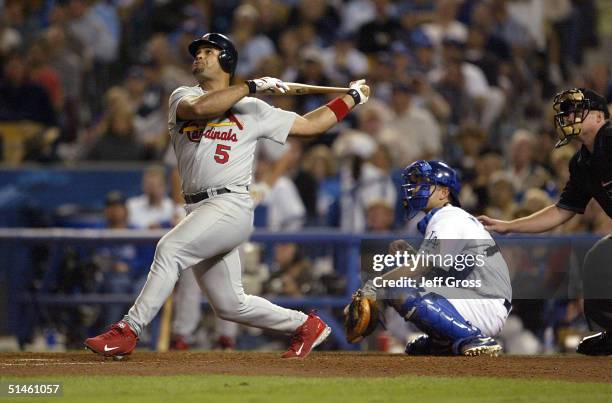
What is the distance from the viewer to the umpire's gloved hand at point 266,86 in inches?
298

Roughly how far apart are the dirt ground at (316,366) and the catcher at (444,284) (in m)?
0.19

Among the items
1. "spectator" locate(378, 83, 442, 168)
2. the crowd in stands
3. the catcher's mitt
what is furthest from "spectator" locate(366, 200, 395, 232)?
the catcher's mitt

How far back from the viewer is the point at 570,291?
1082 cm

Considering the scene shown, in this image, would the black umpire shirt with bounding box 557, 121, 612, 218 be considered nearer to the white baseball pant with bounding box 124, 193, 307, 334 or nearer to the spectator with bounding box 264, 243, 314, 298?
the white baseball pant with bounding box 124, 193, 307, 334

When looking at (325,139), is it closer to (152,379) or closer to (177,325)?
(177,325)

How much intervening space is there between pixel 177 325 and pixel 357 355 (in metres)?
2.70

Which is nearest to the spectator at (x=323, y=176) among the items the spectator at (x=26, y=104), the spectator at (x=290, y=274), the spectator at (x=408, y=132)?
the spectator at (x=408, y=132)

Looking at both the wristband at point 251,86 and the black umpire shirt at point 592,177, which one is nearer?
the wristband at point 251,86

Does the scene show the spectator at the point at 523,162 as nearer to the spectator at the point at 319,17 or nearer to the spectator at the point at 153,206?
the spectator at the point at 153,206

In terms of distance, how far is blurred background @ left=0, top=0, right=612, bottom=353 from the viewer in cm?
1152

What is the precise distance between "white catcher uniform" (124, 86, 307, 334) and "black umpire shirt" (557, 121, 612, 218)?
201 cm

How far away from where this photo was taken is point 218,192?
7598 millimetres

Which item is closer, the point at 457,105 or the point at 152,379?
the point at 152,379

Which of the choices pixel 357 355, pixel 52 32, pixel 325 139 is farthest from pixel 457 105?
pixel 357 355
